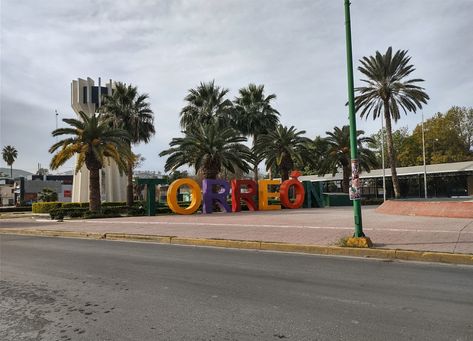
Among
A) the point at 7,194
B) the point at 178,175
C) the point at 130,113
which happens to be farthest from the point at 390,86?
the point at 7,194

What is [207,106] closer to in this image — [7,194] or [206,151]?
[206,151]

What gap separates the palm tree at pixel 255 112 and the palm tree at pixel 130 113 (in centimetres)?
922

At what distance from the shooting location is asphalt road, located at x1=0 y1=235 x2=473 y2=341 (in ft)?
16.8

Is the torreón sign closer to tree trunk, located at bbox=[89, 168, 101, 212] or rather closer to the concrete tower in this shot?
tree trunk, located at bbox=[89, 168, 101, 212]

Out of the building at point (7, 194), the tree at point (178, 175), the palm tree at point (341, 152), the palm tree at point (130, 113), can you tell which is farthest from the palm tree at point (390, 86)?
the building at point (7, 194)

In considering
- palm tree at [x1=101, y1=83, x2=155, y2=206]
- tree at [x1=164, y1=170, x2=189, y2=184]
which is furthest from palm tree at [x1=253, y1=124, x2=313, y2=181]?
tree at [x1=164, y1=170, x2=189, y2=184]

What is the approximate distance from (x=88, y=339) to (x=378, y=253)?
777 cm

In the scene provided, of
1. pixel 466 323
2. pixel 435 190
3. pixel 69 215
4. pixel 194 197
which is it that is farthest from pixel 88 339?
pixel 435 190

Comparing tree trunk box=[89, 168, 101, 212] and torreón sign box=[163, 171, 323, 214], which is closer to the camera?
torreón sign box=[163, 171, 323, 214]

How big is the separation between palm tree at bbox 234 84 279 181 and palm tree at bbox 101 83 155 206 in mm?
9219

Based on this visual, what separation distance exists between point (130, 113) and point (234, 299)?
121ft

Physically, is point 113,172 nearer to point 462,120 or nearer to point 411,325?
point 462,120

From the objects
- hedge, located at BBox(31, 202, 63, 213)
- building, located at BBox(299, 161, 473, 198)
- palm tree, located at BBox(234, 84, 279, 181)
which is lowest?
hedge, located at BBox(31, 202, 63, 213)

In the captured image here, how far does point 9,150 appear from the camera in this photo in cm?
10938
